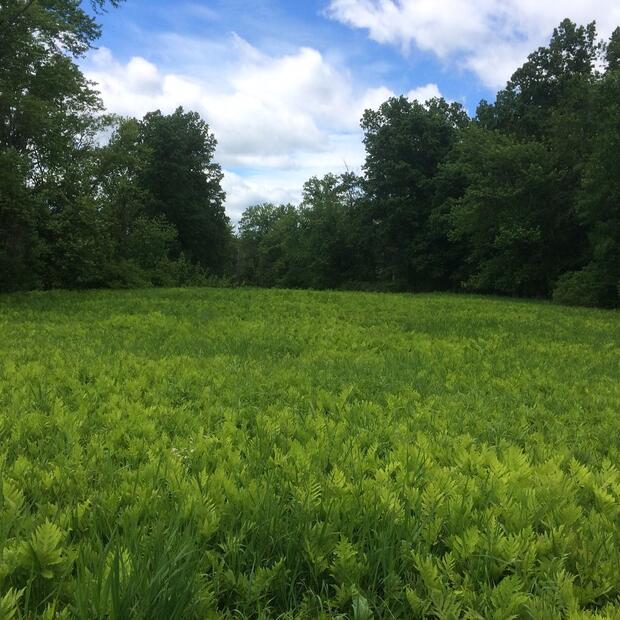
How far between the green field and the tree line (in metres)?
14.5

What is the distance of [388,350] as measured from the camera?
27.9 ft

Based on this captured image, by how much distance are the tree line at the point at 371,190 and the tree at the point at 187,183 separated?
0.55 feet

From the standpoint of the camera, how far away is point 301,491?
8.34 ft

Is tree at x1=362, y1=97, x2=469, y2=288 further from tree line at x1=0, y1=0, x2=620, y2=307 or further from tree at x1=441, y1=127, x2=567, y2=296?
tree at x1=441, y1=127, x2=567, y2=296

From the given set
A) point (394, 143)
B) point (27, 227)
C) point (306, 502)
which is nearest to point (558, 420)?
point (306, 502)

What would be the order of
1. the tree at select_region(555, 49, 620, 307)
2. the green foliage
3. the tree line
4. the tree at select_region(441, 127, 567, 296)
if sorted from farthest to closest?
the tree at select_region(441, 127, 567, 296) → the green foliage → the tree at select_region(555, 49, 620, 307) → the tree line

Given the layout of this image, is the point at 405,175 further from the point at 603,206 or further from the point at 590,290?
the point at 590,290

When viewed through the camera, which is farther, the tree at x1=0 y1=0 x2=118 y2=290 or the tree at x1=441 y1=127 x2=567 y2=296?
the tree at x1=441 y1=127 x2=567 y2=296

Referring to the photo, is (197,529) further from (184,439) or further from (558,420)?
(558,420)

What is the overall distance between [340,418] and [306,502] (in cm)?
191

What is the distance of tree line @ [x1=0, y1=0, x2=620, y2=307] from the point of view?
19688mm

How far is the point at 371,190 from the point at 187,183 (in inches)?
663

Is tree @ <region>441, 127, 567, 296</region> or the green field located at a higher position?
tree @ <region>441, 127, 567, 296</region>

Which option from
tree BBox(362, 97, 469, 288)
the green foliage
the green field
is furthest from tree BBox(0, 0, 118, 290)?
tree BBox(362, 97, 469, 288)
